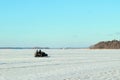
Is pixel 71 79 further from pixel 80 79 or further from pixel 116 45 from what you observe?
pixel 116 45

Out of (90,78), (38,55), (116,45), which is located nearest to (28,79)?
(90,78)

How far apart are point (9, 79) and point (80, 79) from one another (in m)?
3.06

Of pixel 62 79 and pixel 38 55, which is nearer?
pixel 62 79

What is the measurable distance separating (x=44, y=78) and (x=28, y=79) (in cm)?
81

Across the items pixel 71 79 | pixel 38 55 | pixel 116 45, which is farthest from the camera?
pixel 116 45

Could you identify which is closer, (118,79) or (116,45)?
(118,79)

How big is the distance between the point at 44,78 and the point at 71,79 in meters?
1.30

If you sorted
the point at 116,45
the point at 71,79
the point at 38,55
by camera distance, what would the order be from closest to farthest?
the point at 71,79
the point at 38,55
the point at 116,45

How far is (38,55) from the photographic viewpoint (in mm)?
38312

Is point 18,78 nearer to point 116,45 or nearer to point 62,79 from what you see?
point 62,79

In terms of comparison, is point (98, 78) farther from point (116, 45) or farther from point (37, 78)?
point (116, 45)

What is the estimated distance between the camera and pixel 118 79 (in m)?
14.3

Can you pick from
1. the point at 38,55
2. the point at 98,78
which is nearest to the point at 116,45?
the point at 38,55

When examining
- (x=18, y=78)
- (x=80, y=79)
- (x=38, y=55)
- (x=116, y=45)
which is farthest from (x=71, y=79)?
(x=116, y=45)
